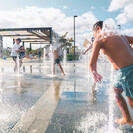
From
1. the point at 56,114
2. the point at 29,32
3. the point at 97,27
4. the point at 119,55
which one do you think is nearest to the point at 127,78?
the point at 119,55

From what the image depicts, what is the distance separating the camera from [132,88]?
74.9 inches

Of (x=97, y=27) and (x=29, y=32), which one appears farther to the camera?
(x=29, y=32)

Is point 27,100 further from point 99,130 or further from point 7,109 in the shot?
point 99,130

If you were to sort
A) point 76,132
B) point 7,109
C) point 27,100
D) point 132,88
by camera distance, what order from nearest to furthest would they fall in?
point 132,88, point 76,132, point 7,109, point 27,100

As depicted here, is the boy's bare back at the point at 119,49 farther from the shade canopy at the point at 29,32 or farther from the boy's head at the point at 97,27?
the shade canopy at the point at 29,32

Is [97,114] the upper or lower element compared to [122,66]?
lower

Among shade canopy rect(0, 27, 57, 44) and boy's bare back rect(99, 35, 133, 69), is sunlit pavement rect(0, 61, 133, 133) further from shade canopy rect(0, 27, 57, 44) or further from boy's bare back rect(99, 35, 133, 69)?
shade canopy rect(0, 27, 57, 44)

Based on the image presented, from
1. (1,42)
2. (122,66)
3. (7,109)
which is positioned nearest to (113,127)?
(122,66)

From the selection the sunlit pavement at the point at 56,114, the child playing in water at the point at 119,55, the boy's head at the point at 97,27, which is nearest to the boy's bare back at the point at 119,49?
the child playing in water at the point at 119,55

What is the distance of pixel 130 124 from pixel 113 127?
277 mm

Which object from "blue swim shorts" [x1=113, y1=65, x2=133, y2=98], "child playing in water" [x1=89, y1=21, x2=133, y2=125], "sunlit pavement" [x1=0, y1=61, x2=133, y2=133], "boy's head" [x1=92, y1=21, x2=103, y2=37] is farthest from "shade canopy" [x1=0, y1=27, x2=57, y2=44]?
"blue swim shorts" [x1=113, y1=65, x2=133, y2=98]

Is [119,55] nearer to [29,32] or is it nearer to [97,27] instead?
[97,27]

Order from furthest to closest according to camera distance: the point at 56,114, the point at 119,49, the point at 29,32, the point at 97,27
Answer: the point at 29,32, the point at 56,114, the point at 97,27, the point at 119,49

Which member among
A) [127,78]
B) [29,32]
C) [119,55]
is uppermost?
[29,32]
